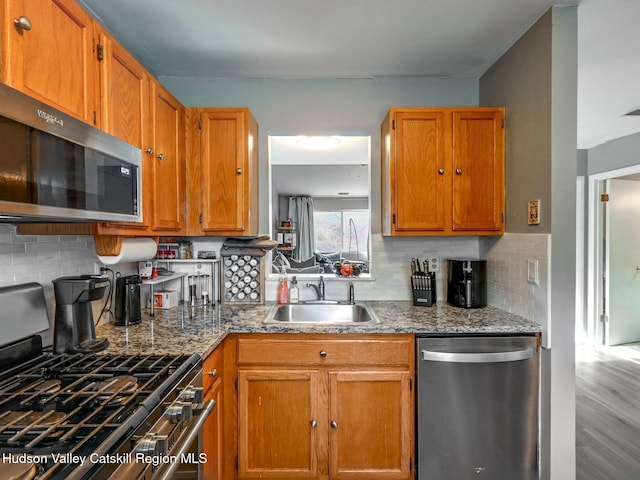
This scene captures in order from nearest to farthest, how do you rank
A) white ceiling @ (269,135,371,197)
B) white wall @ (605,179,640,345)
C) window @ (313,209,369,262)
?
1. white ceiling @ (269,135,371,197)
2. window @ (313,209,369,262)
3. white wall @ (605,179,640,345)

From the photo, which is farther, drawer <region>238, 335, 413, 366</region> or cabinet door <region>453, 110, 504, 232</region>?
cabinet door <region>453, 110, 504, 232</region>

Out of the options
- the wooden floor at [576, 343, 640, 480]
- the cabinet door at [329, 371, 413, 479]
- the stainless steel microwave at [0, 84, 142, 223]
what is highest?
the stainless steel microwave at [0, 84, 142, 223]

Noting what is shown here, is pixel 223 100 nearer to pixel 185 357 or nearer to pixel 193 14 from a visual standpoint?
pixel 193 14

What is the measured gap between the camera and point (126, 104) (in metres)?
1.58

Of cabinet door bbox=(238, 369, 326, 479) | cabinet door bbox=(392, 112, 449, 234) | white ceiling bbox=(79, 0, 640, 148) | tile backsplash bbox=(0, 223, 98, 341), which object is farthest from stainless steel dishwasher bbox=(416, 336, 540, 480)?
tile backsplash bbox=(0, 223, 98, 341)

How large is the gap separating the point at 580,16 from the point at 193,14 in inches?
80.7

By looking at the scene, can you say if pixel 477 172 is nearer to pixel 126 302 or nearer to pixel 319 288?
pixel 319 288

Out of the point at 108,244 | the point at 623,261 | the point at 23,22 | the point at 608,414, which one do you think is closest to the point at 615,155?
the point at 623,261

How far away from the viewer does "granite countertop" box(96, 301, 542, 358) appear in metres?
1.59

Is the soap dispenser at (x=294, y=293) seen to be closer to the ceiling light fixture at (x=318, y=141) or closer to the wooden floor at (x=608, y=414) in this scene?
the ceiling light fixture at (x=318, y=141)

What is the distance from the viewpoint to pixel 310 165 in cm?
310

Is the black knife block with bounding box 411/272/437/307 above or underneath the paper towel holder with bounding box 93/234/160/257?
underneath

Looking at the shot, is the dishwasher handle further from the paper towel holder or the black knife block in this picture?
the paper towel holder

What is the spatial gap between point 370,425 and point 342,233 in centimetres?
194
